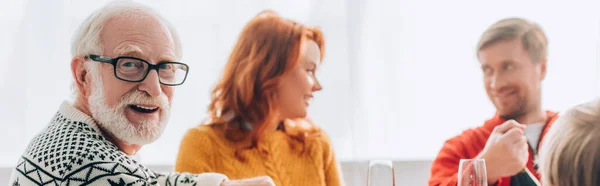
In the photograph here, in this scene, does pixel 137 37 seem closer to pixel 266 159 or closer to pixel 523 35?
pixel 266 159

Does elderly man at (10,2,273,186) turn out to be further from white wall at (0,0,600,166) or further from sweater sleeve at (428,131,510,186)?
white wall at (0,0,600,166)

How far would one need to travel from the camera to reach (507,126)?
264cm

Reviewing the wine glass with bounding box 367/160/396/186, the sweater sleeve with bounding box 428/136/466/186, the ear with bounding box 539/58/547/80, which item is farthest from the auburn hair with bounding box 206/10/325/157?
the wine glass with bounding box 367/160/396/186

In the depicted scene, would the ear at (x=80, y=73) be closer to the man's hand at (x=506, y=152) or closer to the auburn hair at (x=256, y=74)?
the auburn hair at (x=256, y=74)

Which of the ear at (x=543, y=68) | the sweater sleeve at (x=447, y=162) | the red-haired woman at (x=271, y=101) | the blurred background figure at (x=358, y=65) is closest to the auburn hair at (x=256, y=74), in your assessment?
the red-haired woman at (x=271, y=101)

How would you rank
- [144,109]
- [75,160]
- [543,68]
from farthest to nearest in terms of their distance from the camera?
[543,68] → [144,109] → [75,160]

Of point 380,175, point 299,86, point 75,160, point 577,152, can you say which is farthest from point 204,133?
point 577,152

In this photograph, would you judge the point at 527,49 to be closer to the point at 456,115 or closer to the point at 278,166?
the point at 456,115

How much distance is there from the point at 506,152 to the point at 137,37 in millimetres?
1545

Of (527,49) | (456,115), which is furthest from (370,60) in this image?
(527,49)

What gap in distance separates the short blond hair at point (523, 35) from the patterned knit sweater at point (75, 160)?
1.67 m

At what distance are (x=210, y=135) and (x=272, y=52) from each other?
332mm

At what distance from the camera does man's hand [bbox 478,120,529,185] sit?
254 cm

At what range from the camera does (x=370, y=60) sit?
9.36 ft
